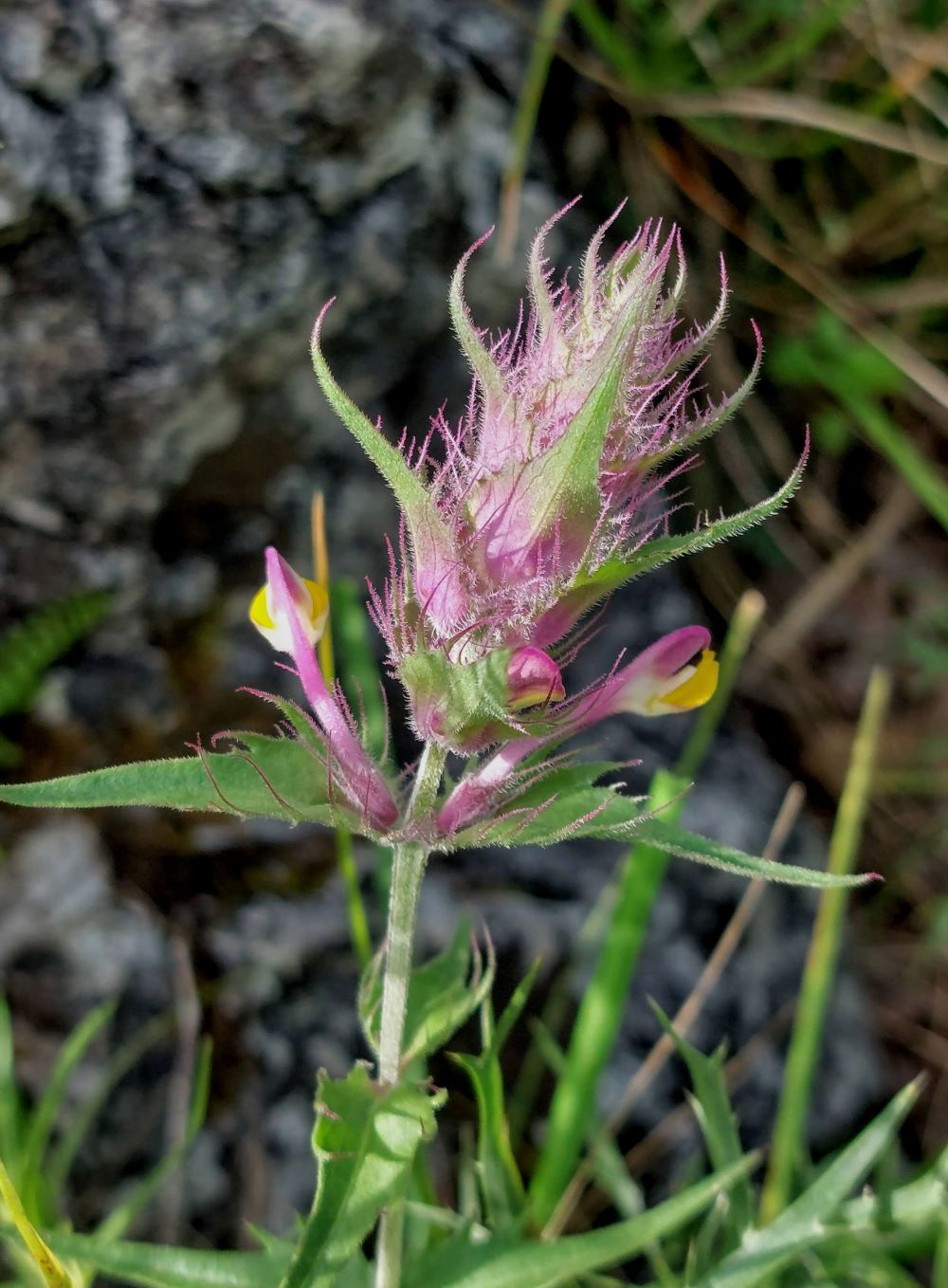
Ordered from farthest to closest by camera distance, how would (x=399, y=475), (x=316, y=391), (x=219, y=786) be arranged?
(x=316, y=391) < (x=219, y=786) < (x=399, y=475)

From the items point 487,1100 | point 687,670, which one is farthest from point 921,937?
point 687,670

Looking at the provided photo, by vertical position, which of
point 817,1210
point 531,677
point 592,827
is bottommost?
point 817,1210

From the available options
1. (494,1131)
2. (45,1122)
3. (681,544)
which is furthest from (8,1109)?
(681,544)

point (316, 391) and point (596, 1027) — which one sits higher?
point (316, 391)

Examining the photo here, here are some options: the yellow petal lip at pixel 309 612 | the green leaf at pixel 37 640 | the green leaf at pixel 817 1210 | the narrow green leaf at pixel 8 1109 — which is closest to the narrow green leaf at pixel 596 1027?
the green leaf at pixel 817 1210

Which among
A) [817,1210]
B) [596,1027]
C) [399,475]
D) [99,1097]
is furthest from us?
[99,1097]

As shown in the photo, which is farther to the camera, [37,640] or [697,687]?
[37,640]

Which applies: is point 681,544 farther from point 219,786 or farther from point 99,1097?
point 99,1097
